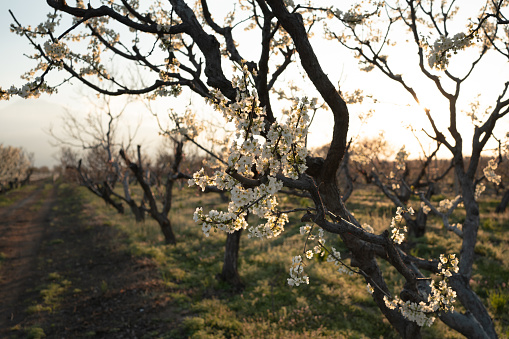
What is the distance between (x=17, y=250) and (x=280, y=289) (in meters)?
10.9

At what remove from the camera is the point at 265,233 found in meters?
2.95

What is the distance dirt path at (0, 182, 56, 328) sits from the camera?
7.81m

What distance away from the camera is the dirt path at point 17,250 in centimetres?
781

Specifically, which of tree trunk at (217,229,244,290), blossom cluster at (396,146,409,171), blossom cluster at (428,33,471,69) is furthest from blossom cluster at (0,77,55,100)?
blossom cluster at (396,146,409,171)

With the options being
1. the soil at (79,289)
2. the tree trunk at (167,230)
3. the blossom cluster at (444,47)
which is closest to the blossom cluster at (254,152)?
the blossom cluster at (444,47)

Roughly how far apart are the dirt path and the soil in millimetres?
28

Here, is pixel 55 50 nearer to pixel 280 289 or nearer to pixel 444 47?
pixel 444 47

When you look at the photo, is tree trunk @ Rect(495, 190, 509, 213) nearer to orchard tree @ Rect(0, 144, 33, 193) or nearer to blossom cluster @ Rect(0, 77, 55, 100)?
blossom cluster @ Rect(0, 77, 55, 100)

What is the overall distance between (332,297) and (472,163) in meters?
4.63

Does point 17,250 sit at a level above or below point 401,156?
below

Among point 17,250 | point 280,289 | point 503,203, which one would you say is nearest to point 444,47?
point 280,289

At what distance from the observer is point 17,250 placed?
12055 mm

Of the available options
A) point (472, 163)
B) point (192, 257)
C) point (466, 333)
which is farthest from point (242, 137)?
point (192, 257)

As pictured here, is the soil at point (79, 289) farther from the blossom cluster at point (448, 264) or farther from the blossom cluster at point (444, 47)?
the blossom cluster at point (444, 47)
